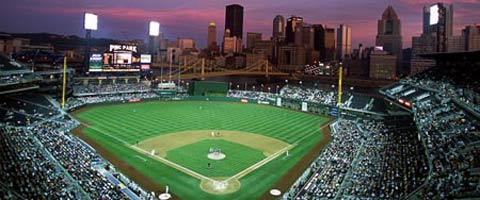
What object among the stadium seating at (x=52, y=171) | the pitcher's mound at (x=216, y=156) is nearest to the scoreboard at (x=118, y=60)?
the stadium seating at (x=52, y=171)

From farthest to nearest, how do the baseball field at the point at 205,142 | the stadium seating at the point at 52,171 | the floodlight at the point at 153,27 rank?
the floodlight at the point at 153,27, the baseball field at the point at 205,142, the stadium seating at the point at 52,171

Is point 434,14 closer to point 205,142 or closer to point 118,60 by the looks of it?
point 205,142

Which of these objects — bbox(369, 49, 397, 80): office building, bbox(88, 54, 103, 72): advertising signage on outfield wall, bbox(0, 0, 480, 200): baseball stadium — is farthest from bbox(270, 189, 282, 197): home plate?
bbox(369, 49, 397, 80): office building

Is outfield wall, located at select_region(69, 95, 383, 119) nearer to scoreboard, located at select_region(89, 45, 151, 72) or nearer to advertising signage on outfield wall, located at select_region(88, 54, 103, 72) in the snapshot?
advertising signage on outfield wall, located at select_region(88, 54, 103, 72)

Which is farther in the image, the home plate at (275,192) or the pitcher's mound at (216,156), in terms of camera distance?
the pitcher's mound at (216,156)

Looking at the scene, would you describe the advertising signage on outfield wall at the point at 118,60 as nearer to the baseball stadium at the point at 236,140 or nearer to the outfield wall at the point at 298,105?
the baseball stadium at the point at 236,140

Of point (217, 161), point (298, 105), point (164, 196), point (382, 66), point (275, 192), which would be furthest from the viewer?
point (382, 66)

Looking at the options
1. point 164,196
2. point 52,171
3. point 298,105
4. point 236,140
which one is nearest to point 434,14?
point 298,105
